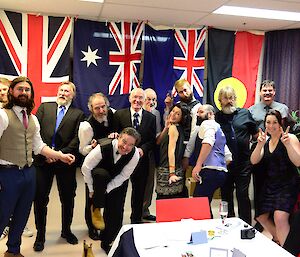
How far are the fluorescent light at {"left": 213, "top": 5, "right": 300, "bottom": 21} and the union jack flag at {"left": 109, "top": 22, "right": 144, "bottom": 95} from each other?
1.24 m

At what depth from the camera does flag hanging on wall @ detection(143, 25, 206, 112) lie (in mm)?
5078

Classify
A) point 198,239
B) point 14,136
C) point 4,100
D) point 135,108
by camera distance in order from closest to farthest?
point 198,239
point 14,136
point 4,100
point 135,108

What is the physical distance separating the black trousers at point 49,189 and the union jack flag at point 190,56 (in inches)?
99.4

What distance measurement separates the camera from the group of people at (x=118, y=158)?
2643 millimetres

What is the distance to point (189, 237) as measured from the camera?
192 centimetres

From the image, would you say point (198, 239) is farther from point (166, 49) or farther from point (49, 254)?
point (166, 49)

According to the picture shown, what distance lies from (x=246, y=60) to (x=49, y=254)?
4.08 meters

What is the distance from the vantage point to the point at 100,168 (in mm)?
2828

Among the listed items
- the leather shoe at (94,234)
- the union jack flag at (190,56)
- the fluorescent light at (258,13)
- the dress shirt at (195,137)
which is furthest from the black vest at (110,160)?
the union jack flag at (190,56)

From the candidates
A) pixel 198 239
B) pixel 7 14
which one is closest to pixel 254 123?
pixel 198 239

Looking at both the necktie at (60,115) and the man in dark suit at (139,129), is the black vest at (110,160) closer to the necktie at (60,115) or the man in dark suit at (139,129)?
the man in dark suit at (139,129)

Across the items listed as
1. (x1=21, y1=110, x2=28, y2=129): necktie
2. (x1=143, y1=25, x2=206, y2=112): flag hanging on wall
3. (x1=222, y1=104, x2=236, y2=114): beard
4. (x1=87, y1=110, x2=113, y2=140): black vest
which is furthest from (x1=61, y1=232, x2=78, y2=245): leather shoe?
(x1=143, y1=25, x2=206, y2=112): flag hanging on wall

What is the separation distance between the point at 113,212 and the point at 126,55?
270cm

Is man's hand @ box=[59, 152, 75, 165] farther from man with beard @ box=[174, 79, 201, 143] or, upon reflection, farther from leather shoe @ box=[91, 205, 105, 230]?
man with beard @ box=[174, 79, 201, 143]
